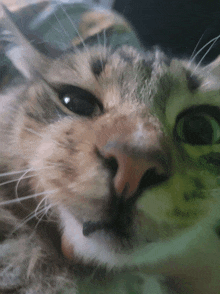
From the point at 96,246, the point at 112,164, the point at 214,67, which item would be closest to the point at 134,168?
the point at 112,164

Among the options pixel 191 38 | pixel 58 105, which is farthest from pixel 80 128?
pixel 191 38

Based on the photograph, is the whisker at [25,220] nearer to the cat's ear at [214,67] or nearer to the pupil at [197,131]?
the pupil at [197,131]

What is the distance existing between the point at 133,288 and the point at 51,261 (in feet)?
0.55

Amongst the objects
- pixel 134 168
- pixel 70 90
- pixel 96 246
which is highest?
pixel 70 90

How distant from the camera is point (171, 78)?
55cm

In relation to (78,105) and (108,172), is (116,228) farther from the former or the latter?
(78,105)

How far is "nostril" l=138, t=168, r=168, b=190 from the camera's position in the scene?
47 centimetres

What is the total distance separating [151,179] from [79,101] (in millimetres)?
220

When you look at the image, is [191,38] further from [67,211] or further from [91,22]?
[67,211]

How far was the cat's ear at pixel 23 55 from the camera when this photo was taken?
554mm

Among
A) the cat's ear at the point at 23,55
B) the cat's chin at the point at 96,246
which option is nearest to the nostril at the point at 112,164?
the cat's chin at the point at 96,246

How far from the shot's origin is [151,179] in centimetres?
48

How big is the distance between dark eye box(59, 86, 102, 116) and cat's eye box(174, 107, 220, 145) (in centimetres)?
18

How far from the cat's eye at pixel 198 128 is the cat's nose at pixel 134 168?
0.09 metres
